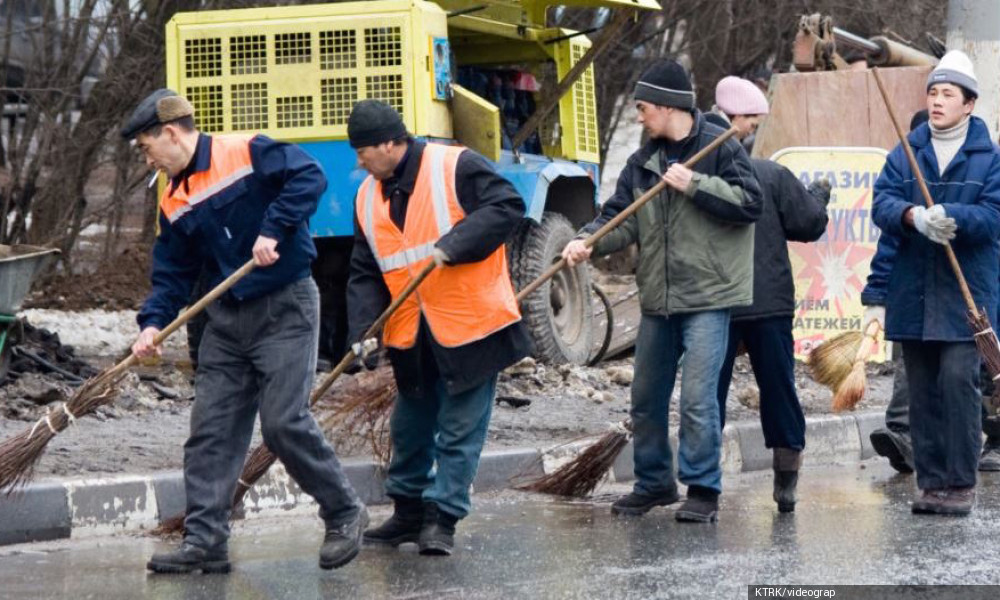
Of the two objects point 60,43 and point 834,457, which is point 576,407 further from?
point 60,43

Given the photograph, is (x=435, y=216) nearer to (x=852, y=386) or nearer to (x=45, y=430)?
(x=45, y=430)

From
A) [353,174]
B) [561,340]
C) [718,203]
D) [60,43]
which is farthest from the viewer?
[60,43]

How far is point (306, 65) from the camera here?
37.9 feet

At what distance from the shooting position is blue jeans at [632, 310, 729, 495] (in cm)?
729

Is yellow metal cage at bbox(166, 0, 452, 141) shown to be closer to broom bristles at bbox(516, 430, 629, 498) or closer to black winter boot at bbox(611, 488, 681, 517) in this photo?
broom bristles at bbox(516, 430, 629, 498)

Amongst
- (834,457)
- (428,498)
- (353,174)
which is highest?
(353,174)

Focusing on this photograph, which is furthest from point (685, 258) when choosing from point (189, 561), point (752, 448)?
point (752, 448)

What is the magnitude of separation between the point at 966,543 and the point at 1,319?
17.9 ft

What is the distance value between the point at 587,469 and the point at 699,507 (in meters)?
0.90

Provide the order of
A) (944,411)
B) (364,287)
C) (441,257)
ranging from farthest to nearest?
(944,411), (364,287), (441,257)

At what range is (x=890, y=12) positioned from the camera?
66.1 feet

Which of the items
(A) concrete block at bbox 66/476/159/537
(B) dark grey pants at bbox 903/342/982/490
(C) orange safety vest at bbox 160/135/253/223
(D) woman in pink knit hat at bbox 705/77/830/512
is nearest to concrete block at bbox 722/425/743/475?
(D) woman in pink knit hat at bbox 705/77/830/512

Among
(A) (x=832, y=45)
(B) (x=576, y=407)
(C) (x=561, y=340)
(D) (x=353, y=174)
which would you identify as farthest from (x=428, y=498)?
(A) (x=832, y=45)

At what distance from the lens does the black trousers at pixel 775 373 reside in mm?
7680
